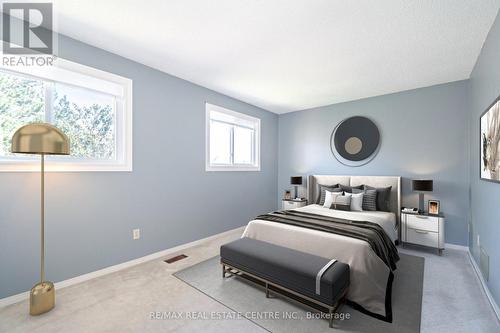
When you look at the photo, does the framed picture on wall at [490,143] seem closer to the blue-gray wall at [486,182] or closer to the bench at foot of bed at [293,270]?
the blue-gray wall at [486,182]

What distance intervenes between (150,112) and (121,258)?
1.92 metres

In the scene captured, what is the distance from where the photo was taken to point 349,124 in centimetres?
433

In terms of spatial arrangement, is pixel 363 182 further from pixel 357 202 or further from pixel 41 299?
pixel 41 299

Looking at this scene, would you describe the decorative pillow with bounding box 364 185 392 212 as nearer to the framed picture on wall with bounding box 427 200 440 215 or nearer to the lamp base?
the framed picture on wall with bounding box 427 200 440 215

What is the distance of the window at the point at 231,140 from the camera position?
3.95 m

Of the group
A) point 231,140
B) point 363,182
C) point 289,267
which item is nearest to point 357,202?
point 363,182

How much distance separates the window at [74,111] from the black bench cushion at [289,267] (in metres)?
1.79

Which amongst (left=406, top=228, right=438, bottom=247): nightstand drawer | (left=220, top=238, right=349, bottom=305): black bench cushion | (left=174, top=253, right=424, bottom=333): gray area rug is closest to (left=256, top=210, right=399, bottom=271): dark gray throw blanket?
(left=174, top=253, right=424, bottom=333): gray area rug

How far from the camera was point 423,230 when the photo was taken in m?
3.26

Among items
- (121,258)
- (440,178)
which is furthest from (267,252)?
(440,178)

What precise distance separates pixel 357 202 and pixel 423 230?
959mm

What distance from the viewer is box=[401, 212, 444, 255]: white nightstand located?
3.14m

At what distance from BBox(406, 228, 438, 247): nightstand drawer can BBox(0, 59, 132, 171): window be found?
4164mm

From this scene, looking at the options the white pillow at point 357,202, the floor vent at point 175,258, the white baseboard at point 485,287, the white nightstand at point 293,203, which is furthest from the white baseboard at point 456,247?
the floor vent at point 175,258
